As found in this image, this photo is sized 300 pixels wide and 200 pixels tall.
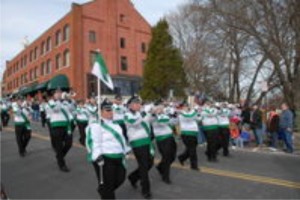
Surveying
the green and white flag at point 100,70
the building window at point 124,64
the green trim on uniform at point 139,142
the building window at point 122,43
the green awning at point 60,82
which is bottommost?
the green trim on uniform at point 139,142

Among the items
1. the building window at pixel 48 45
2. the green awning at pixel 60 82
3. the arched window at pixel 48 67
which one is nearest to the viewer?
the green awning at pixel 60 82

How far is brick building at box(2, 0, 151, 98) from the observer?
51469 mm

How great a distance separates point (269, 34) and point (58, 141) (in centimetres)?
1442

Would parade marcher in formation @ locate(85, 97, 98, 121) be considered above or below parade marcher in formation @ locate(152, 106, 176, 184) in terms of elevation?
above

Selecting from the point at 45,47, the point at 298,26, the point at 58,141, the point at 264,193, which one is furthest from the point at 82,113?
the point at 45,47

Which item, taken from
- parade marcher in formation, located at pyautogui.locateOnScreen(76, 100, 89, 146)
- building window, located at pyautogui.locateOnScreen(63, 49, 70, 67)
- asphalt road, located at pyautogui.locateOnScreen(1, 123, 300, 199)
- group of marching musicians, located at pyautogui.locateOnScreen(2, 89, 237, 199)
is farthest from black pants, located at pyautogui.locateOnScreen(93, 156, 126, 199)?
building window, located at pyautogui.locateOnScreen(63, 49, 70, 67)

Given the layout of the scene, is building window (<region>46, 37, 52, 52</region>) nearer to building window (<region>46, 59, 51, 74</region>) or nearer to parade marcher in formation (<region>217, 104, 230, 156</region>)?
building window (<region>46, 59, 51, 74</region>)

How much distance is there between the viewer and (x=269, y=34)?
76.8 feet

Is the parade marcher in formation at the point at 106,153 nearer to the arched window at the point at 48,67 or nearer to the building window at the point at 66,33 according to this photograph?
the building window at the point at 66,33

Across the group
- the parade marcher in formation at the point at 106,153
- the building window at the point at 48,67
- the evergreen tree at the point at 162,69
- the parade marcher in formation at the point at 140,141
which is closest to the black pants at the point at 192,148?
the parade marcher in formation at the point at 140,141

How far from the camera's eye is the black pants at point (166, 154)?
34.5 feet

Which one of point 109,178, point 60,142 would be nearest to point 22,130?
point 60,142

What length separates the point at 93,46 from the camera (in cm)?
5306

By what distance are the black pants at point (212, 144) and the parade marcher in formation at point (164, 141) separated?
3.64 m
